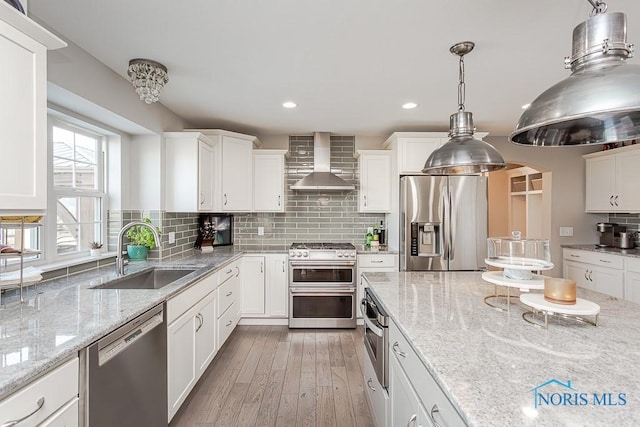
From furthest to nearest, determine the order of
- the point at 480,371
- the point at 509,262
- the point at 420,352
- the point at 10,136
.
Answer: the point at 509,262
the point at 10,136
the point at 420,352
the point at 480,371

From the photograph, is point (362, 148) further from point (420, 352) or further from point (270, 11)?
point (420, 352)

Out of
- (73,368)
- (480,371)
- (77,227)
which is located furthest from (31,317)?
(480,371)

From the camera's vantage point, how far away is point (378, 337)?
5.69 feet

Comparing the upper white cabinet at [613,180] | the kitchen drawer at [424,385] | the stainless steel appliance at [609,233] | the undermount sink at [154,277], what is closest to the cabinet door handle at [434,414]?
the kitchen drawer at [424,385]

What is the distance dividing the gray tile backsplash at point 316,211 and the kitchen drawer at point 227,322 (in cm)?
113

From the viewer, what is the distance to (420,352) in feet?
3.46

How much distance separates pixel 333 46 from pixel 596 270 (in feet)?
13.0

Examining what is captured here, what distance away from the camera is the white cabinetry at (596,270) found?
11.2 feet

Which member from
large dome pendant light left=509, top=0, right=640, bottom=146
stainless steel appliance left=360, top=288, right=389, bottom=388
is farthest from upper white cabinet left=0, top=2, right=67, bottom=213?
large dome pendant light left=509, top=0, right=640, bottom=146

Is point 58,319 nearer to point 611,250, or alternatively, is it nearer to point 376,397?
point 376,397

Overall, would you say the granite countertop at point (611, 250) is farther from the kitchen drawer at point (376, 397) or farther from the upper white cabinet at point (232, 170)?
the upper white cabinet at point (232, 170)

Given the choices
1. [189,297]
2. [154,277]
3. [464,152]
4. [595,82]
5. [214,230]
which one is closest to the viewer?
[595,82]

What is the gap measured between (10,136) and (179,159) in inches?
81.5

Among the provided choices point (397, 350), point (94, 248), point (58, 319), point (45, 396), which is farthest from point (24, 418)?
point (94, 248)
